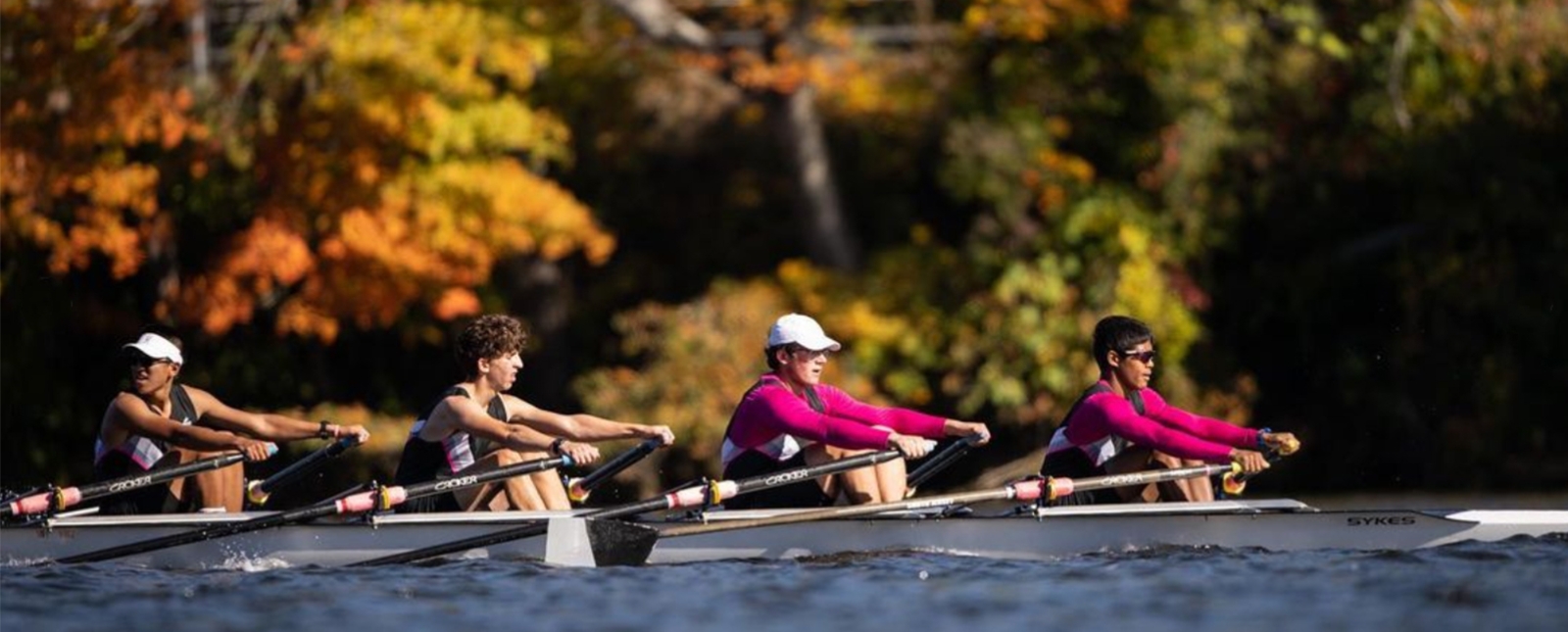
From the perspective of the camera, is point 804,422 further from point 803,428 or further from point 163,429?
point 163,429

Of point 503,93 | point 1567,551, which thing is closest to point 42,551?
point 1567,551

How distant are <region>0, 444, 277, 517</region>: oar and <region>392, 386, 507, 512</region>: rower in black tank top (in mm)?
975

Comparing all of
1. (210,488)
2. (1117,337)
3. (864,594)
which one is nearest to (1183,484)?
(1117,337)

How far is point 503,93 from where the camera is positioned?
2780 cm

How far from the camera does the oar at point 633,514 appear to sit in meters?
16.0

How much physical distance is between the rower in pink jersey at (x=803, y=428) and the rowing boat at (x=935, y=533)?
47cm

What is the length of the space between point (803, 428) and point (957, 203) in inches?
491

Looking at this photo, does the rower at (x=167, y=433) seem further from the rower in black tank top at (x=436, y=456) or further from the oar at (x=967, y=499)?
the oar at (x=967, y=499)

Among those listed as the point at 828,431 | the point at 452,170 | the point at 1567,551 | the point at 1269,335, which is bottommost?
the point at 1567,551

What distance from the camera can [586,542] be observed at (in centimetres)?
1591

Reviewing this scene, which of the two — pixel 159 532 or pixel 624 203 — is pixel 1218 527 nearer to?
pixel 159 532

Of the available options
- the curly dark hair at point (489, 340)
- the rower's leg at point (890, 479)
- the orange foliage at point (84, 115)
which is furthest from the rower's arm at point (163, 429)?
the orange foliage at point (84, 115)

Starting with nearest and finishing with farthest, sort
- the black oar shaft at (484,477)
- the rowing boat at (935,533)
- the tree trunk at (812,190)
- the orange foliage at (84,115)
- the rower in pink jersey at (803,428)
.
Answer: the rowing boat at (935,533)
the rower in pink jersey at (803,428)
the black oar shaft at (484,477)
the orange foliage at (84,115)
the tree trunk at (812,190)

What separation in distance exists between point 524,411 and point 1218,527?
4295 millimetres
